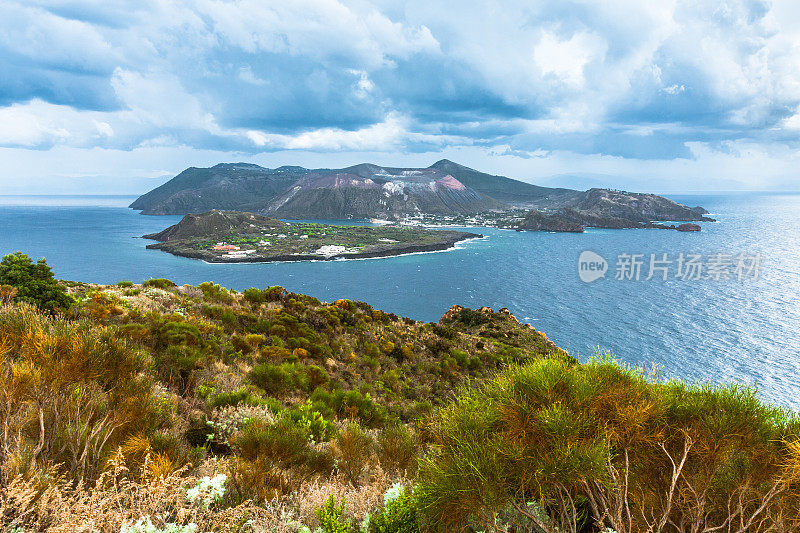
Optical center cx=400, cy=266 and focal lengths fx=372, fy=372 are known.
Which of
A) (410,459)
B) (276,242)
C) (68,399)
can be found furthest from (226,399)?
(276,242)

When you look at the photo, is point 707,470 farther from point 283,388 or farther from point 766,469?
point 283,388

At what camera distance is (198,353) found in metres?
12.5

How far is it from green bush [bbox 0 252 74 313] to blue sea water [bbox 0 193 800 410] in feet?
125

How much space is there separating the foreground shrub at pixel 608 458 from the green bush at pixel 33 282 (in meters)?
16.3

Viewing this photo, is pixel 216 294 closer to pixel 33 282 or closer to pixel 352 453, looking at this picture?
pixel 33 282

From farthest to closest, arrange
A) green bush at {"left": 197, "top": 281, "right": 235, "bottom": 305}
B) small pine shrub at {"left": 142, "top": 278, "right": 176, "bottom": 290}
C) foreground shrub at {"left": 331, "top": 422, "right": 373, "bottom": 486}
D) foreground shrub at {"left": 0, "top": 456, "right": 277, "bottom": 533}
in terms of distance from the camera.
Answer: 1. small pine shrub at {"left": 142, "top": 278, "right": 176, "bottom": 290}
2. green bush at {"left": 197, "top": 281, "right": 235, "bottom": 305}
3. foreground shrub at {"left": 331, "top": 422, "right": 373, "bottom": 486}
4. foreground shrub at {"left": 0, "top": 456, "right": 277, "bottom": 533}

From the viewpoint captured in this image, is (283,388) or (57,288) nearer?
(283,388)

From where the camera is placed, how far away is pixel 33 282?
13992 mm

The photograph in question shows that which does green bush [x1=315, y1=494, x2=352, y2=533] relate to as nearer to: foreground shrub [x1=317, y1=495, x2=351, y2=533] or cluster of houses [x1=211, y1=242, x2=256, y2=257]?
foreground shrub [x1=317, y1=495, x2=351, y2=533]

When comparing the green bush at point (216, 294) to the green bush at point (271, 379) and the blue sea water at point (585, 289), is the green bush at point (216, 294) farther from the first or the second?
the blue sea water at point (585, 289)

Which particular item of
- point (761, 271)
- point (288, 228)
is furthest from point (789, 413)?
point (288, 228)

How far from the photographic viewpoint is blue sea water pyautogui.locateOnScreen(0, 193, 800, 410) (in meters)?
55.3

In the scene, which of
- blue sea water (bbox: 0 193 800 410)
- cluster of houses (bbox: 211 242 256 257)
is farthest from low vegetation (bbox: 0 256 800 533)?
cluster of houses (bbox: 211 242 256 257)

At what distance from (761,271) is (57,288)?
14532cm
